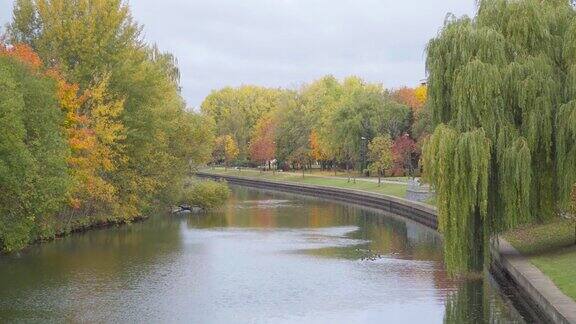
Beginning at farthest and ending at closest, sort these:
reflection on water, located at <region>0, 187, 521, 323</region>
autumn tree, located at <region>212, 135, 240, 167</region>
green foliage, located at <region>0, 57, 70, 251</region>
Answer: autumn tree, located at <region>212, 135, 240, 167</region> < green foliage, located at <region>0, 57, 70, 251</region> < reflection on water, located at <region>0, 187, 521, 323</region>

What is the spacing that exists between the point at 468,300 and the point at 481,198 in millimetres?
3631

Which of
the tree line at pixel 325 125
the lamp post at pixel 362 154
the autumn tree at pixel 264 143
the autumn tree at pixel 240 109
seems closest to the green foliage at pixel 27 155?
the tree line at pixel 325 125

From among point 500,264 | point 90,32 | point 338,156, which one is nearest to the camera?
point 500,264

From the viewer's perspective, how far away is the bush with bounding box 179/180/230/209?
6444cm

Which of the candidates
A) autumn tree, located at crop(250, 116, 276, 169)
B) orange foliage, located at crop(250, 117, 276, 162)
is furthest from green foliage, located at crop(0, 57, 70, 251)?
orange foliage, located at crop(250, 117, 276, 162)

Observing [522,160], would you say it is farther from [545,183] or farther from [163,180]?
[163,180]

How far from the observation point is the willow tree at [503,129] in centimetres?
2675

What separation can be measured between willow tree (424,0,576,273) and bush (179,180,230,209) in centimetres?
3854

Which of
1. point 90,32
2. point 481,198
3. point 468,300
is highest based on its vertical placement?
point 90,32

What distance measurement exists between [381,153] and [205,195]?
87.2ft

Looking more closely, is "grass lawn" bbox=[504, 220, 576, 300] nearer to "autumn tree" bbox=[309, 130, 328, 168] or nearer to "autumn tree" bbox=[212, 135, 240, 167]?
"autumn tree" bbox=[309, 130, 328, 168]

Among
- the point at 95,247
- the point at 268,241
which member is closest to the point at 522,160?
the point at 268,241

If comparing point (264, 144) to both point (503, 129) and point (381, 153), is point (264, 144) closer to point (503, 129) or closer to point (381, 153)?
point (381, 153)

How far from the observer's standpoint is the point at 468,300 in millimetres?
26062
